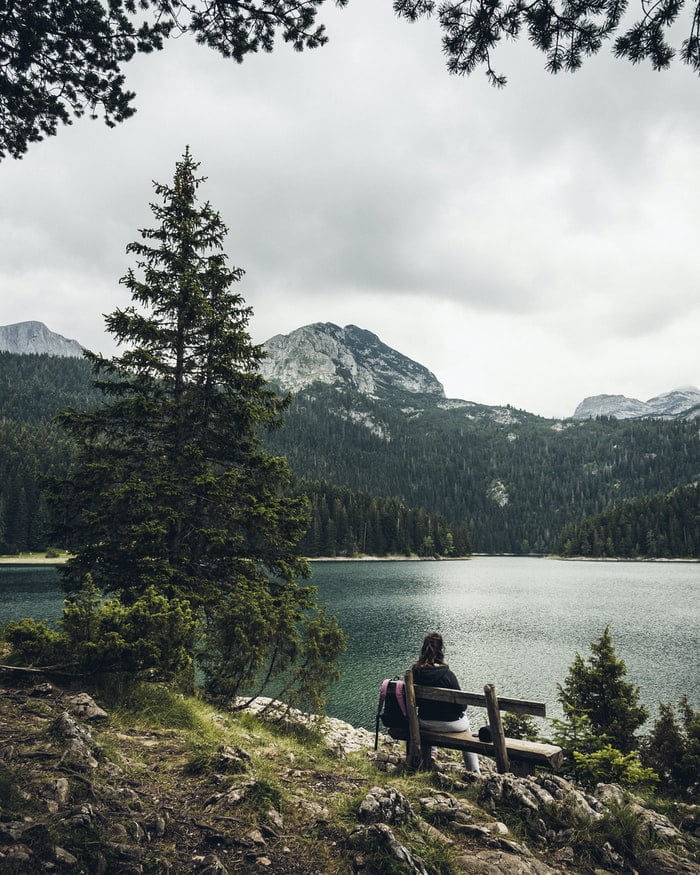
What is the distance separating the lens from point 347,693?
2219 centimetres

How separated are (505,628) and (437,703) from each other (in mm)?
33741

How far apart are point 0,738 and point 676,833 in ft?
31.2

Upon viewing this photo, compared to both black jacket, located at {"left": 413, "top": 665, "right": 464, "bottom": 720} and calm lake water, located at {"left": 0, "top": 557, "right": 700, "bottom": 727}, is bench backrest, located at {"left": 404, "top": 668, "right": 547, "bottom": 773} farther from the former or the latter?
calm lake water, located at {"left": 0, "top": 557, "right": 700, "bottom": 727}

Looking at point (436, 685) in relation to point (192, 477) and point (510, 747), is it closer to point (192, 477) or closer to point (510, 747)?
point (510, 747)

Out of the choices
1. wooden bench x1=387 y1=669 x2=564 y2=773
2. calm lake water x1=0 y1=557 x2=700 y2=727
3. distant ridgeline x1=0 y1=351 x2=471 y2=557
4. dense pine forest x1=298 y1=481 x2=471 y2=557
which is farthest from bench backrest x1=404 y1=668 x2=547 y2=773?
dense pine forest x1=298 y1=481 x2=471 y2=557

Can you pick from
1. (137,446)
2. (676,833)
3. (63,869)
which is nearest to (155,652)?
(63,869)

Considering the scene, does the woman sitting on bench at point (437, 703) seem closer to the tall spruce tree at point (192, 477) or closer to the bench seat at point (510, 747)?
the bench seat at point (510, 747)

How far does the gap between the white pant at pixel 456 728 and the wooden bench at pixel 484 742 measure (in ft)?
0.26

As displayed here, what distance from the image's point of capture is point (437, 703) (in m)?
8.45

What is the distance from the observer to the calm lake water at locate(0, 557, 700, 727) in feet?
78.1

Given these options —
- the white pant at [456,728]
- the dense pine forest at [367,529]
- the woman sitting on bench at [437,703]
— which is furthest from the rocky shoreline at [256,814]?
the dense pine forest at [367,529]

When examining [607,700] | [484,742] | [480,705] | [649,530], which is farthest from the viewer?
[649,530]

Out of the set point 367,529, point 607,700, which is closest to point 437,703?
point 607,700

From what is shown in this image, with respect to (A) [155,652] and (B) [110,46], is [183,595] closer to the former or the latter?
(A) [155,652]
